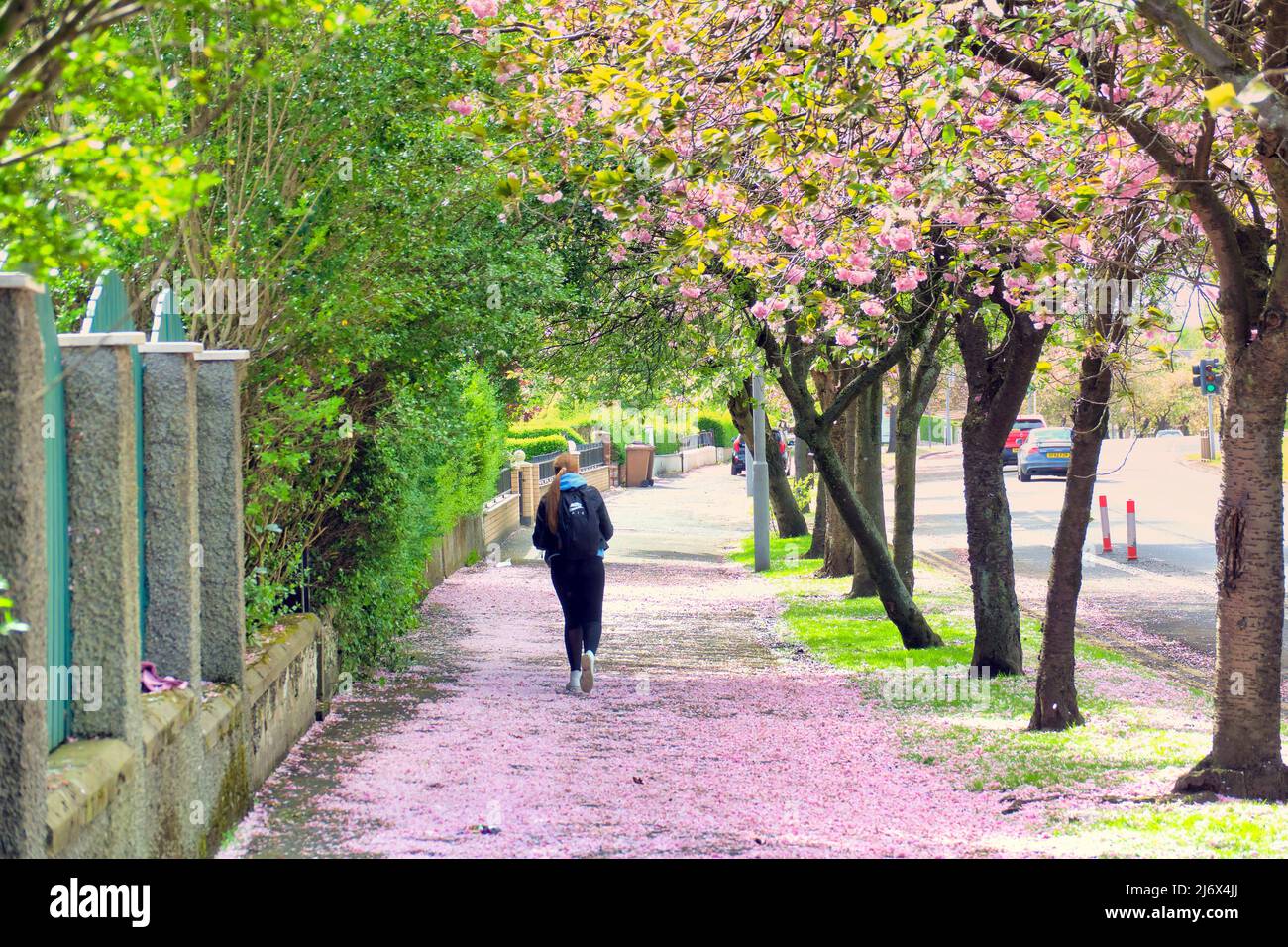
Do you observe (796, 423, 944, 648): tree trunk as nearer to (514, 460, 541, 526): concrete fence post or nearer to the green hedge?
(514, 460, 541, 526): concrete fence post

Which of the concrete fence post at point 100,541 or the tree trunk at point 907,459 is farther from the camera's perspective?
the tree trunk at point 907,459

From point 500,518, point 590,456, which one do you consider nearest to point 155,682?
point 500,518

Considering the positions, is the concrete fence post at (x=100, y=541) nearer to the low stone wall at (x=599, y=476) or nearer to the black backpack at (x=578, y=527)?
the black backpack at (x=578, y=527)

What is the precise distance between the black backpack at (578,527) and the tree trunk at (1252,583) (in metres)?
5.23

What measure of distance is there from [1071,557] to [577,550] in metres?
3.77

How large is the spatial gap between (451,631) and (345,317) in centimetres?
744

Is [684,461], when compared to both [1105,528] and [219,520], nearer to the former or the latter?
[1105,528]

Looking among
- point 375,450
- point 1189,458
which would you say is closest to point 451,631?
point 375,450

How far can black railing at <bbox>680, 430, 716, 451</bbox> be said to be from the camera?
66.7 meters

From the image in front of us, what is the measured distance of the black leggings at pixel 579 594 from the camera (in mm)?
11508

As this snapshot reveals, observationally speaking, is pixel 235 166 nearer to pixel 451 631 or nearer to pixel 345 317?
pixel 345 317

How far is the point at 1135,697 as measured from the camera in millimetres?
11258

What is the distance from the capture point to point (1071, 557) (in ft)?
31.4

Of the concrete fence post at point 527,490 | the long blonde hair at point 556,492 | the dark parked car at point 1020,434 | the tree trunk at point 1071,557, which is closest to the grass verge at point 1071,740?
the tree trunk at point 1071,557
